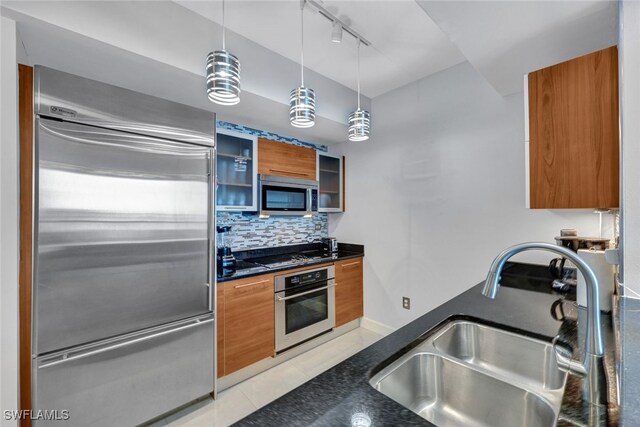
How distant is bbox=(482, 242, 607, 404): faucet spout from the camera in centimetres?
71

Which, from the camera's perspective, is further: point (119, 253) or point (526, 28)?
point (119, 253)

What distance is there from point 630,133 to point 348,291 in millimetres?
2442

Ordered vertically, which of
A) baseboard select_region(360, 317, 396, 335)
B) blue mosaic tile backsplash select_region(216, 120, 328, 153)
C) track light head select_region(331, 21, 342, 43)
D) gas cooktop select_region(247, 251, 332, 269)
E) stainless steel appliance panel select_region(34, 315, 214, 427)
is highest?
track light head select_region(331, 21, 342, 43)

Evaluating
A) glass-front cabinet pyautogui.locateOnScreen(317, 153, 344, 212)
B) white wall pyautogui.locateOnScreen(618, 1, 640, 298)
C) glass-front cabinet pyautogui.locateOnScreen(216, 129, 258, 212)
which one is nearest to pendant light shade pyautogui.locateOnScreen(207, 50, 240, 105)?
glass-front cabinet pyautogui.locateOnScreen(216, 129, 258, 212)

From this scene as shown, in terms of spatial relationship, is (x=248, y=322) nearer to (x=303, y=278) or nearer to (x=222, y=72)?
(x=303, y=278)

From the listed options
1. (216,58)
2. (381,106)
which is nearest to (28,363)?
(216,58)

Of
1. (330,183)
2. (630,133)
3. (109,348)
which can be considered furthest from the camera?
(330,183)

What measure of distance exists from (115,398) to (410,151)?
293 cm

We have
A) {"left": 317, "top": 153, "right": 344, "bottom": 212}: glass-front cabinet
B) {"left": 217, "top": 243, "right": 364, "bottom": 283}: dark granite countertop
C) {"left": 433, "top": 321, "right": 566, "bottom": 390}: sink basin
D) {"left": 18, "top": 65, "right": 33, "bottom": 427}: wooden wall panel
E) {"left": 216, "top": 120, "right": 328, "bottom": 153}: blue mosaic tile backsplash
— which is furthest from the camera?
{"left": 317, "top": 153, "right": 344, "bottom": 212}: glass-front cabinet

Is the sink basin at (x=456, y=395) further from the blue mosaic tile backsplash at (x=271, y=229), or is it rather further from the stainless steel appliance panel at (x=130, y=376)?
the blue mosaic tile backsplash at (x=271, y=229)

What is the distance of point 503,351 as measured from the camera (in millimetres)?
1132

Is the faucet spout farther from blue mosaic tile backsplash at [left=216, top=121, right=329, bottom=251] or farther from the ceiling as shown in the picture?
blue mosaic tile backsplash at [left=216, top=121, right=329, bottom=251]

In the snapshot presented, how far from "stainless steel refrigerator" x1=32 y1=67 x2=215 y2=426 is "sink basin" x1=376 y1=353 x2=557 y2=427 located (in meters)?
1.44

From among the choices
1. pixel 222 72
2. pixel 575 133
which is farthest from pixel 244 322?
pixel 575 133
